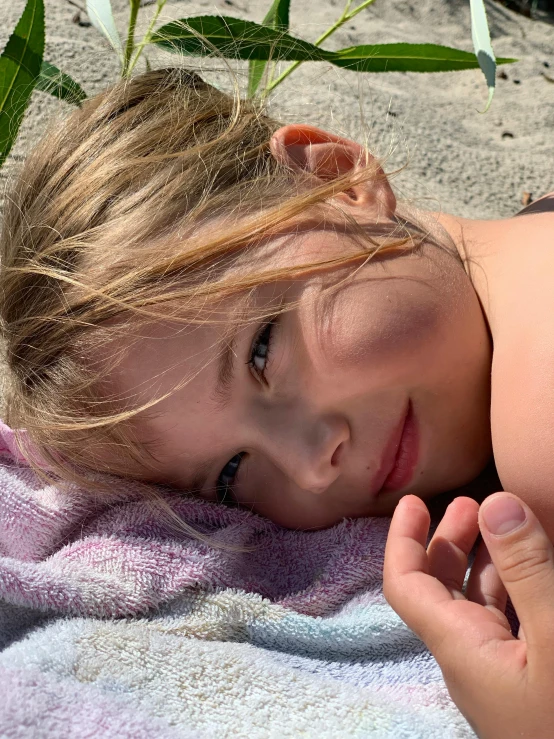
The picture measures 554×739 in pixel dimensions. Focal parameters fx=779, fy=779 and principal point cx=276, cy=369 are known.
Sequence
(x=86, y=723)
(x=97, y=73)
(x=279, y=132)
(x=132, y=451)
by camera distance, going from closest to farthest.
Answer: (x=86, y=723)
(x=132, y=451)
(x=279, y=132)
(x=97, y=73)

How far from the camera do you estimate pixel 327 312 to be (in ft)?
3.57

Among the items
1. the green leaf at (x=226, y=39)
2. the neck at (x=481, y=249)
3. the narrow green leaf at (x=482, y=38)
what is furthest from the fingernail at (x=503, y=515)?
the green leaf at (x=226, y=39)

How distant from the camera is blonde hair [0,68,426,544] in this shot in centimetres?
111

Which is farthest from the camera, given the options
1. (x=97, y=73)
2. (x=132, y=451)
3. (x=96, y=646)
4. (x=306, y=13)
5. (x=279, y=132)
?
(x=306, y=13)

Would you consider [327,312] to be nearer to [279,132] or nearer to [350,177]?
[350,177]

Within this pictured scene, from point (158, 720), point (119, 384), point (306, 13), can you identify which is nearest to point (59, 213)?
point (119, 384)

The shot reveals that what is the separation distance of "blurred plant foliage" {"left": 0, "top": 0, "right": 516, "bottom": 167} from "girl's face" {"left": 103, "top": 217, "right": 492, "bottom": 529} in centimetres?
53

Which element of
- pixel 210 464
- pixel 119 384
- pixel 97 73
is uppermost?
pixel 97 73

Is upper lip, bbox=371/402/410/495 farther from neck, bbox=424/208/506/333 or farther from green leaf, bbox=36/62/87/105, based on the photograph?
green leaf, bbox=36/62/87/105

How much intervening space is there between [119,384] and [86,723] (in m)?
0.45

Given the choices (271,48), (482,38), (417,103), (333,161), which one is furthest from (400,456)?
(417,103)

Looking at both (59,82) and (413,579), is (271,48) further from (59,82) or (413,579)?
(413,579)

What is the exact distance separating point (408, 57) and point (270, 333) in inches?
31.5

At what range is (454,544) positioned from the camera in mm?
1027
